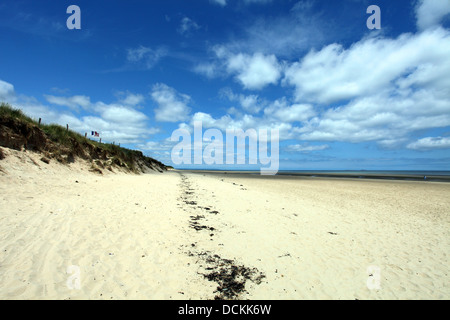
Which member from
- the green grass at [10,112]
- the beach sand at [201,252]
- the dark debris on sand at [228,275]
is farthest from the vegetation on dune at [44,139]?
the dark debris on sand at [228,275]

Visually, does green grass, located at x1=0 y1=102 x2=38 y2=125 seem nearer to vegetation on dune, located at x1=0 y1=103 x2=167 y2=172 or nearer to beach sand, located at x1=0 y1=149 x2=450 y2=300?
vegetation on dune, located at x1=0 y1=103 x2=167 y2=172

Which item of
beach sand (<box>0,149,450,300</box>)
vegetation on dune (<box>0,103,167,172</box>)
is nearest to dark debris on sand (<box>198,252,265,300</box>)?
beach sand (<box>0,149,450,300</box>)

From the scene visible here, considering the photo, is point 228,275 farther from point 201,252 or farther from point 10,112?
point 10,112

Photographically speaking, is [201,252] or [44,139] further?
[44,139]

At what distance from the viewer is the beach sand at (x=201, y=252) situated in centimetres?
468

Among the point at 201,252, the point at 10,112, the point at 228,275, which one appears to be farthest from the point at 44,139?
the point at 228,275

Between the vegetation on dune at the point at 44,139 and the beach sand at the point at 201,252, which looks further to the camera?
the vegetation on dune at the point at 44,139

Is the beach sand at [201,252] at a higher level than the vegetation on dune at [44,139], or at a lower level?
lower

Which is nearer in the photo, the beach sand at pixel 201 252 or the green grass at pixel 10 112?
the beach sand at pixel 201 252

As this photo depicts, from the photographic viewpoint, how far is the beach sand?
4.68m

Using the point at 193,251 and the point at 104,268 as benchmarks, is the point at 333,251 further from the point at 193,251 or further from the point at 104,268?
the point at 104,268

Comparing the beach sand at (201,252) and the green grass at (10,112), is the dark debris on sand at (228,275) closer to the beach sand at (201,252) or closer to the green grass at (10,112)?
the beach sand at (201,252)

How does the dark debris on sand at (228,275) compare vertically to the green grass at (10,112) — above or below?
below

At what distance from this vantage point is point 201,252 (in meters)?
6.57
